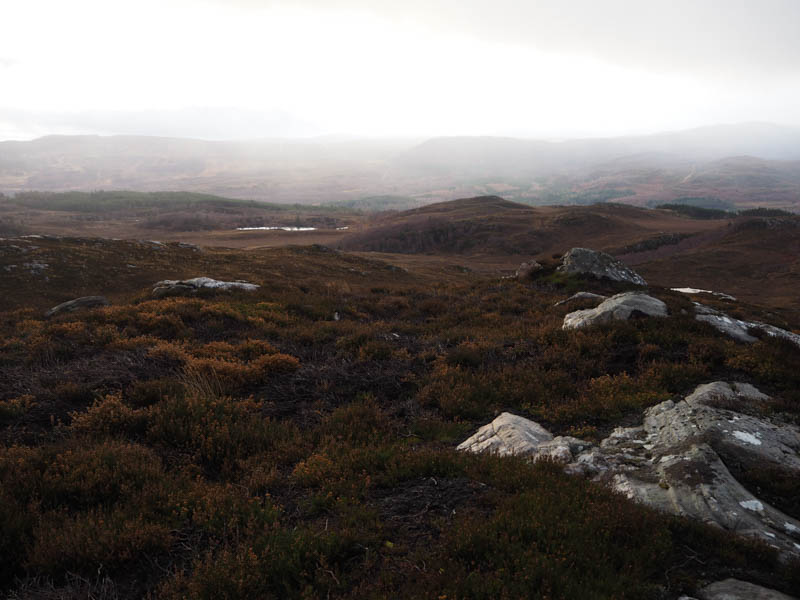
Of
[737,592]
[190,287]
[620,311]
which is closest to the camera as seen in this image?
[737,592]

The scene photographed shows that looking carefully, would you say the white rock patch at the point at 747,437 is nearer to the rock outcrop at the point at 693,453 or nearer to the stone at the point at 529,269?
the rock outcrop at the point at 693,453

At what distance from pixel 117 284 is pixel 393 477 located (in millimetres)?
22954

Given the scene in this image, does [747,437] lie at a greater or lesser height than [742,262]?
greater

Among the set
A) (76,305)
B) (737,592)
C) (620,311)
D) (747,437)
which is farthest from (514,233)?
(737,592)

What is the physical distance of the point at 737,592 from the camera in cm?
375

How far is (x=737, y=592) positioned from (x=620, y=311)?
386 inches

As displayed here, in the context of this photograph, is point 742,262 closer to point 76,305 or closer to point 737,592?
point 737,592

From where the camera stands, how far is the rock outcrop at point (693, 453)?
4.95 m

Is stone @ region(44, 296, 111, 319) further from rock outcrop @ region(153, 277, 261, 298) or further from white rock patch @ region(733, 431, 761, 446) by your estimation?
white rock patch @ region(733, 431, 761, 446)

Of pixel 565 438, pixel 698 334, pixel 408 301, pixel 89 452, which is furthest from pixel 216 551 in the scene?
pixel 408 301

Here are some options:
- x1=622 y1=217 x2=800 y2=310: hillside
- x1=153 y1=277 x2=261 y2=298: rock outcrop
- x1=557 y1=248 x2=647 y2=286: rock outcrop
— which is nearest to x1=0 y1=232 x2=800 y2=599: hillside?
x1=153 y1=277 x2=261 y2=298: rock outcrop

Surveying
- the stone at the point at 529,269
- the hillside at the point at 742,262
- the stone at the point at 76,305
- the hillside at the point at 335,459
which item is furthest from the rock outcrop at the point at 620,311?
the hillside at the point at 742,262

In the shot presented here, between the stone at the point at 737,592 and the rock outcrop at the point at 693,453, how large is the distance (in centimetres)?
90

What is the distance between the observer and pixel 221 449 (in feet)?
21.6
